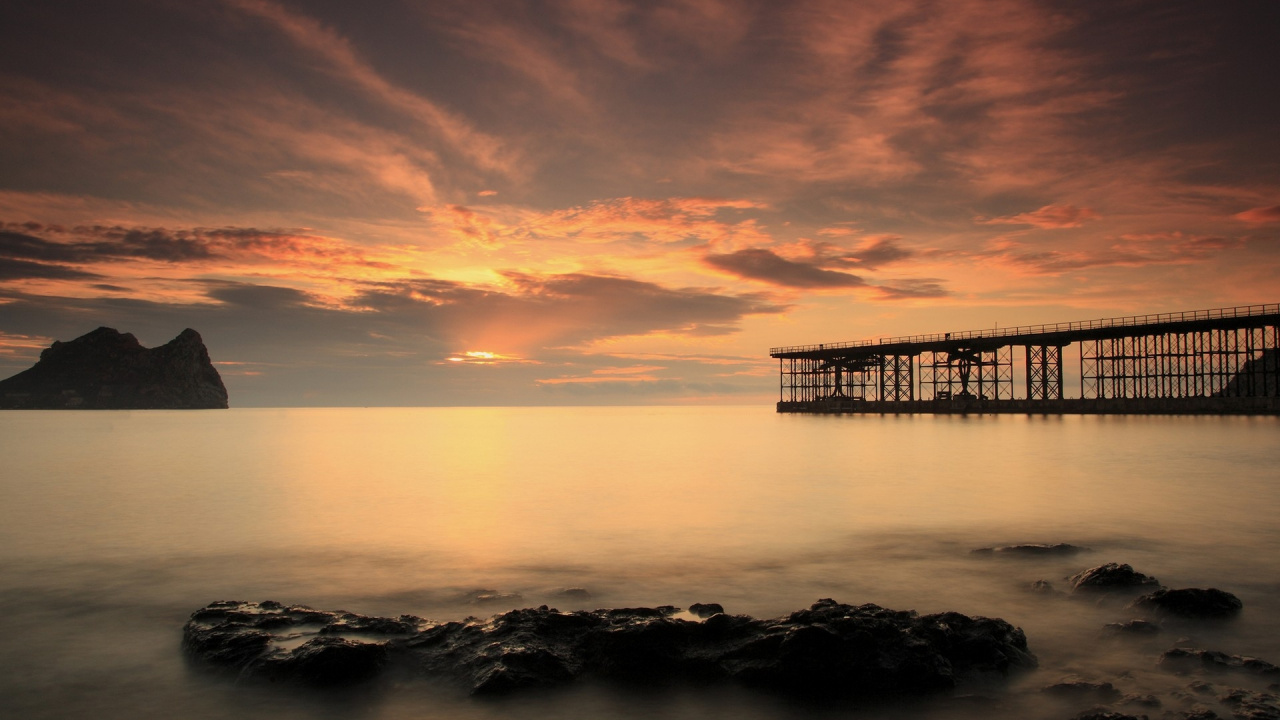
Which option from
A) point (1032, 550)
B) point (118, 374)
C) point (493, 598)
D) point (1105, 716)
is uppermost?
point (118, 374)

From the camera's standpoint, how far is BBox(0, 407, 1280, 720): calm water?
22.2 ft

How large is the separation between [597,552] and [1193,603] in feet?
29.8

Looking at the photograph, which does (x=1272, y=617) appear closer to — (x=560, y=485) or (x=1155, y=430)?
(x=560, y=485)

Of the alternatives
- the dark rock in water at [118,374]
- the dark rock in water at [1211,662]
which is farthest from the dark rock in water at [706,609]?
the dark rock in water at [118,374]

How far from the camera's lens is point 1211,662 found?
6.93 metres

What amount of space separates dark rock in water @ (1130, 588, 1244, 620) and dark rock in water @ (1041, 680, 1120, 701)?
267 cm

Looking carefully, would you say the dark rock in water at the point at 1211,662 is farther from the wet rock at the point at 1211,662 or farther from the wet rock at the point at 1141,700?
the wet rock at the point at 1141,700

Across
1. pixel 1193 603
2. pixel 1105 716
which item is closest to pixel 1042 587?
pixel 1193 603

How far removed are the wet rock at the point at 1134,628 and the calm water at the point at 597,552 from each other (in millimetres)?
209

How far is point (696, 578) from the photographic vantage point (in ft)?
38.1

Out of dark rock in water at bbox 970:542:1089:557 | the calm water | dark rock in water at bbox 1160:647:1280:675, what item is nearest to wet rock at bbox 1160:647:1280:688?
dark rock in water at bbox 1160:647:1280:675

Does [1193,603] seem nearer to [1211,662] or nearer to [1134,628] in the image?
[1134,628]

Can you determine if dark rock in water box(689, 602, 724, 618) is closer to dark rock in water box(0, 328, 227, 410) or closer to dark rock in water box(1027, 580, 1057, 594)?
A: dark rock in water box(1027, 580, 1057, 594)

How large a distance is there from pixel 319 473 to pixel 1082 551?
27602mm
